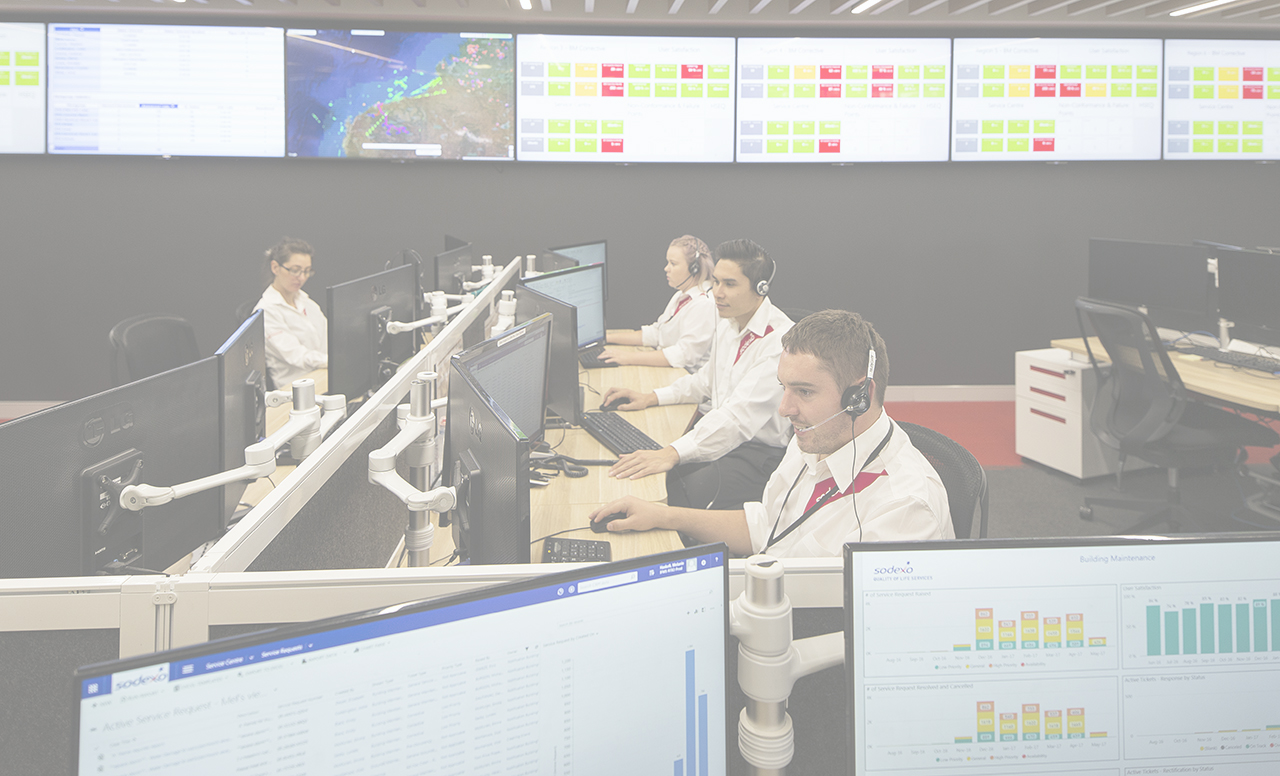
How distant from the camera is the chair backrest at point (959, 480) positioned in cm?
160

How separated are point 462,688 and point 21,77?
5.78 meters

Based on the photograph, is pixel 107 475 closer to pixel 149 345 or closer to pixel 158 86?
pixel 149 345

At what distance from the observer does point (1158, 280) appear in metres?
3.82

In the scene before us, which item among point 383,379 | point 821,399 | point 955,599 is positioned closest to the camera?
point 955,599

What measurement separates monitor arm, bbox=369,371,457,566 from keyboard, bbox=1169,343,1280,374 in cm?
338

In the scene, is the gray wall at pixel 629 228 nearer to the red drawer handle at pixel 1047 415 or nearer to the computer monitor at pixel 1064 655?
the red drawer handle at pixel 1047 415

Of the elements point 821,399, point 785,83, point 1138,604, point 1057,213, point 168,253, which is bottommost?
point 1138,604

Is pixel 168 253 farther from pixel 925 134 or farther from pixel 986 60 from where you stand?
pixel 986 60

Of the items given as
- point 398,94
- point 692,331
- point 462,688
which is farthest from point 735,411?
point 398,94

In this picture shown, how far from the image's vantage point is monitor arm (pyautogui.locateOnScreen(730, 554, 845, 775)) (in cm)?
79

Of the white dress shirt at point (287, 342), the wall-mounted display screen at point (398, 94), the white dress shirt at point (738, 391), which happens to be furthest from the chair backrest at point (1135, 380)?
the wall-mounted display screen at point (398, 94)

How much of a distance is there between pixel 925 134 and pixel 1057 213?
42.0 inches

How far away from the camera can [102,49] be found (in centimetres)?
482

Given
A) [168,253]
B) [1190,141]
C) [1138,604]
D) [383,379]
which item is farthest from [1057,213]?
[168,253]
